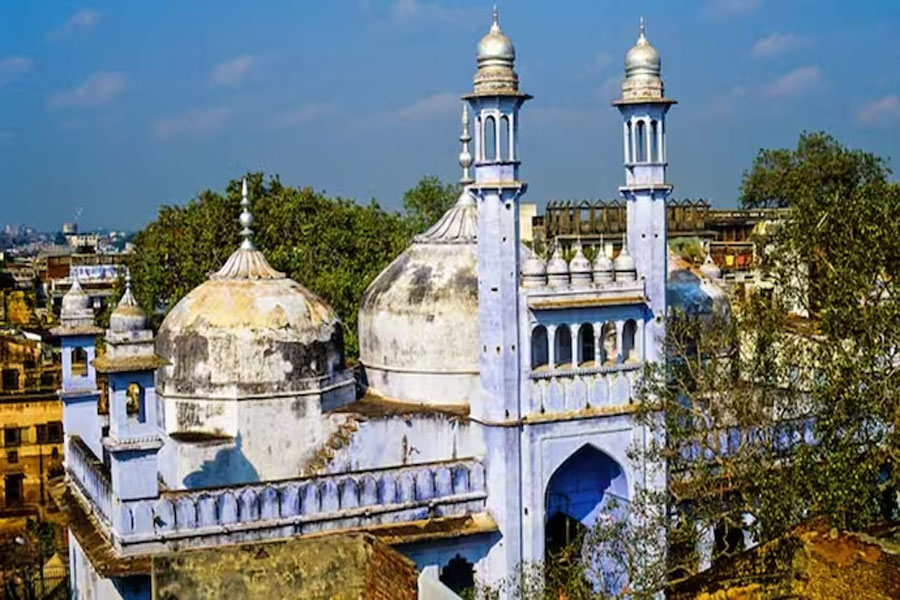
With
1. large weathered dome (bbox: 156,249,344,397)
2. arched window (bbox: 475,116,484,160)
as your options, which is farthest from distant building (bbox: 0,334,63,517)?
arched window (bbox: 475,116,484,160)

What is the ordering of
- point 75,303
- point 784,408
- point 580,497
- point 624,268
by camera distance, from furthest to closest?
point 75,303
point 580,497
point 624,268
point 784,408

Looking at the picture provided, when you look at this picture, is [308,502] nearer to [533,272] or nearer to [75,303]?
[533,272]

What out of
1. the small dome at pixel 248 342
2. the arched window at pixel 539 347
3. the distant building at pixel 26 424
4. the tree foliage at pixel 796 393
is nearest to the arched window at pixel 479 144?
the arched window at pixel 539 347

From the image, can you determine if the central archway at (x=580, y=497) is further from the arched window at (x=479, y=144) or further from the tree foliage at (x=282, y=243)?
the tree foliage at (x=282, y=243)

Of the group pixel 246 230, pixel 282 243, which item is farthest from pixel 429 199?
pixel 246 230

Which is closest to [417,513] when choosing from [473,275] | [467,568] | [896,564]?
[467,568]

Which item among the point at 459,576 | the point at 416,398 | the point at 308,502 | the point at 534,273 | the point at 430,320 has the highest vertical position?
the point at 534,273

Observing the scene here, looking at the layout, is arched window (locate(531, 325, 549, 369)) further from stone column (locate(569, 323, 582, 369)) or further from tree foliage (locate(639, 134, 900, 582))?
tree foliage (locate(639, 134, 900, 582))

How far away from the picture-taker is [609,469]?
20.0 metres

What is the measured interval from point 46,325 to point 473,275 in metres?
38.4

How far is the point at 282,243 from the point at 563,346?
71.2 feet

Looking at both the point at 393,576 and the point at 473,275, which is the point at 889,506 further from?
the point at 393,576

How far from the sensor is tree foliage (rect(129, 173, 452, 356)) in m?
37.2

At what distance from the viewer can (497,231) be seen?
60.8ft
